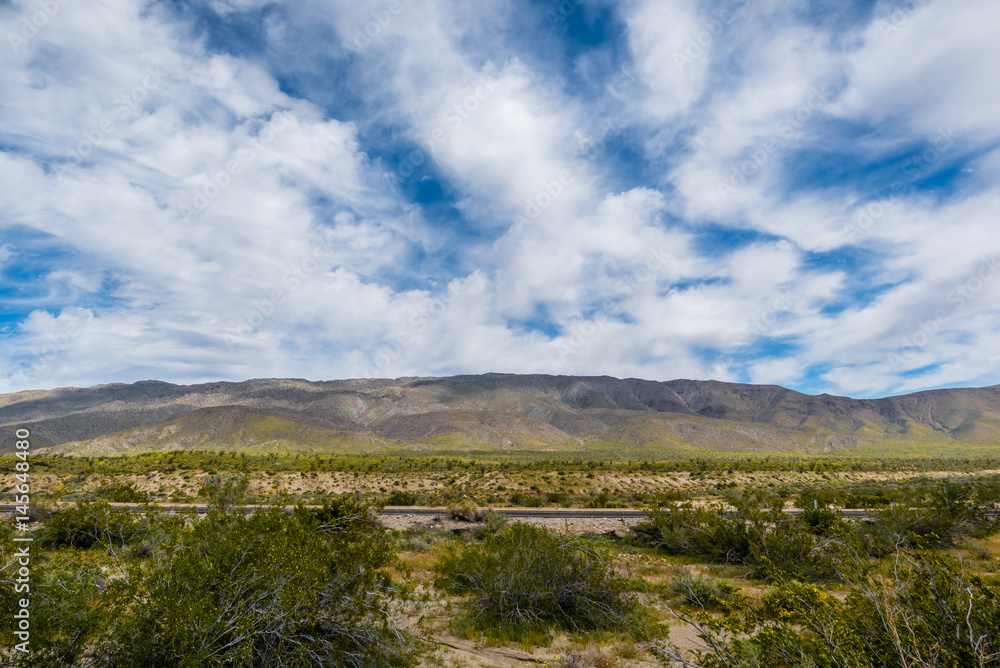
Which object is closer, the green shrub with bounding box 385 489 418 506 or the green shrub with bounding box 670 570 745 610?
the green shrub with bounding box 670 570 745 610

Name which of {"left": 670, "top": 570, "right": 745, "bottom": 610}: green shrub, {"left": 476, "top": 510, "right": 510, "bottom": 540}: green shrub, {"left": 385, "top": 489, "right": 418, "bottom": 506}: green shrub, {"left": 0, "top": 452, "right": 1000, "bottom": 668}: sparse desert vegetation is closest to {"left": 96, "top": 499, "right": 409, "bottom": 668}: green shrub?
{"left": 0, "top": 452, "right": 1000, "bottom": 668}: sparse desert vegetation

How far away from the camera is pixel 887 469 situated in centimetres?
6512

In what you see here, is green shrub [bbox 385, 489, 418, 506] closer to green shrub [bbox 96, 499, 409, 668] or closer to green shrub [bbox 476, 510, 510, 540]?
green shrub [bbox 476, 510, 510, 540]

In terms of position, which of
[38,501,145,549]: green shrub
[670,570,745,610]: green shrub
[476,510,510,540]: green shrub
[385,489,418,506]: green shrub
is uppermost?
[38,501,145,549]: green shrub

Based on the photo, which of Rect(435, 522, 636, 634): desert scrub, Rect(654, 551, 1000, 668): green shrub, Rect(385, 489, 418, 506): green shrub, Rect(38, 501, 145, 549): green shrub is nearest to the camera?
Rect(654, 551, 1000, 668): green shrub

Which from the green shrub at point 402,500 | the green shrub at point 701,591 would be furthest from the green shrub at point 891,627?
the green shrub at point 402,500

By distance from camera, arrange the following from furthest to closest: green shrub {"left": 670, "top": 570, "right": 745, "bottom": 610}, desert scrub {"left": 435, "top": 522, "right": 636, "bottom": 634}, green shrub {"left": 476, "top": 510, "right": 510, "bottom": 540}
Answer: green shrub {"left": 476, "top": 510, "right": 510, "bottom": 540} < green shrub {"left": 670, "top": 570, "right": 745, "bottom": 610} < desert scrub {"left": 435, "top": 522, "right": 636, "bottom": 634}

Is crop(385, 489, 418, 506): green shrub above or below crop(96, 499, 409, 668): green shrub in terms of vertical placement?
below

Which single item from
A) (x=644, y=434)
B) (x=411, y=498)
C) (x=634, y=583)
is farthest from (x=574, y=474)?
(x=644, y=434)

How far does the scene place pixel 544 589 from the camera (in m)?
10.6

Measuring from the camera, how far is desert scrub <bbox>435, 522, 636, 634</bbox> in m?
10.2

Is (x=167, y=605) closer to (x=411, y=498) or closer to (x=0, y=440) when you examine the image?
(x=411, y=498)

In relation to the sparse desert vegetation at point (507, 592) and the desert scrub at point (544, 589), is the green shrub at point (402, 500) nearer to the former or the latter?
the sparse desert vegetation at point (507, 592)

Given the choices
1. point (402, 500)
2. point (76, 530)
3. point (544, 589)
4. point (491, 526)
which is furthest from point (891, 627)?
point (402, 500)
